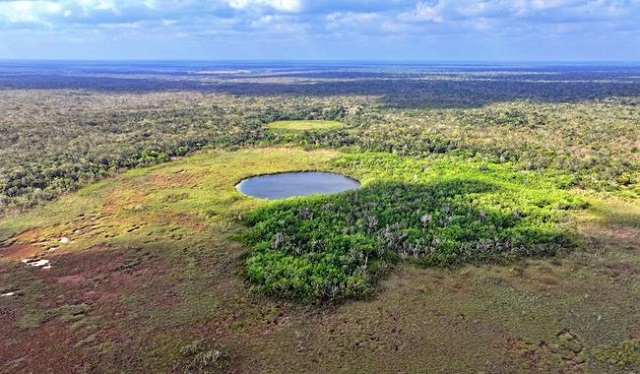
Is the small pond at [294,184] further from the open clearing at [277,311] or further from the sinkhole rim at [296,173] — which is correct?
the open clearing at [277,311]

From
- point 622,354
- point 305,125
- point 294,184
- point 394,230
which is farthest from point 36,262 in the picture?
point 305,125

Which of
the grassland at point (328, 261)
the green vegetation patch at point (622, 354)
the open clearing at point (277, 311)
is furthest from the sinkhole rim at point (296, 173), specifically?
the green vegetation patch at point (622, 354)

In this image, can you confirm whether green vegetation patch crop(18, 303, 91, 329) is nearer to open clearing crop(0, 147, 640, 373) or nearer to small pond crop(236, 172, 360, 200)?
open clearing crop(0, 147, 640, 373)

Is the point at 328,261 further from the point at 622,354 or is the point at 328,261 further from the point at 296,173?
the point at 296,173

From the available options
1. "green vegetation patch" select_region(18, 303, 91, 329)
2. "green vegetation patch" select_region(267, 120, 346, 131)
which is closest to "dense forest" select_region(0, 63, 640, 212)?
"green vegetation patch" select_region(267, 120, 346, 131)

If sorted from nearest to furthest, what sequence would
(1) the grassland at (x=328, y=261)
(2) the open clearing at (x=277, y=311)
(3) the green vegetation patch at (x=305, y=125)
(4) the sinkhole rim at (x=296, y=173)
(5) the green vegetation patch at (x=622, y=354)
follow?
(5) the green vegetation patch at (x=622, y=354) → (2) the open clearing at (x=277, y=311) → (1) the grassland at (x=328, y=261) → (4) the sinkhole rim at (x=296, y=173) → (3) the green vegetation patch at (x=305, y=125)

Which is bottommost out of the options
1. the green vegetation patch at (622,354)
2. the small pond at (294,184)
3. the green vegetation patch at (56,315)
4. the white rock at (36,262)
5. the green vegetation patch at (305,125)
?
the green vegetation patch at (56,315)
